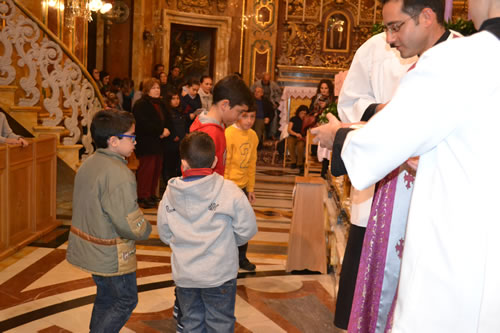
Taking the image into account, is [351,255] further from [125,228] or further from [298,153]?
[298,153]

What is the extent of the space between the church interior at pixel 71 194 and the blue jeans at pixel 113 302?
76 cm

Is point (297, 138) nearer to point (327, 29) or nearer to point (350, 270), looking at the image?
point (327, 29)

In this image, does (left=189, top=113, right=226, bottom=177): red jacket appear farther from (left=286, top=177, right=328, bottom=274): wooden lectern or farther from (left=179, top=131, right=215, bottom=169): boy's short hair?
(left=286, top=177, right=328, bottom=274): wooden lectern

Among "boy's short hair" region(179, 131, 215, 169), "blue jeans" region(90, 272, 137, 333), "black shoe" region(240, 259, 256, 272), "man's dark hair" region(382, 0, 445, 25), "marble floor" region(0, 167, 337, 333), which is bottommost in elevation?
"marble floor" region(0, 167, 337, 333)

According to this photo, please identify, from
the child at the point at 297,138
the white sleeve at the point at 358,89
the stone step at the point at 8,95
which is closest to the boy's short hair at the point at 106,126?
the white sleeve at the point at 358,89

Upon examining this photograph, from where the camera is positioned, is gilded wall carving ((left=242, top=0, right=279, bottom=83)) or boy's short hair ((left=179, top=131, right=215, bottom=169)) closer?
boy's short hair ((left=179, top=131, right=215, bottom=169))

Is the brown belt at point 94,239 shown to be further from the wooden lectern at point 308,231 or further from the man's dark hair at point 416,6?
the wooden lectern at point 308,231

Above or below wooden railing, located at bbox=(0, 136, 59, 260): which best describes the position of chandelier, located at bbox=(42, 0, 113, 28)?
above

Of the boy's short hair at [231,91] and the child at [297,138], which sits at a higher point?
the boy's short hair at [231,91]

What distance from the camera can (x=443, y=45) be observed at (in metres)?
1.43

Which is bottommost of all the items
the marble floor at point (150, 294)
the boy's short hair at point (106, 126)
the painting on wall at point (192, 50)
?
the marble floor at point (150, 294)

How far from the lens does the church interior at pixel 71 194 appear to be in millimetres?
4062

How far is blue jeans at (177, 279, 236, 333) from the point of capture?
286 cm

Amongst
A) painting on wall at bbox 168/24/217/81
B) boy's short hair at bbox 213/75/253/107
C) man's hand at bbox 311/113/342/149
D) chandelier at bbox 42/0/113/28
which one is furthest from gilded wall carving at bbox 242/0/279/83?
man's hand at bbox 311/113/342/149
